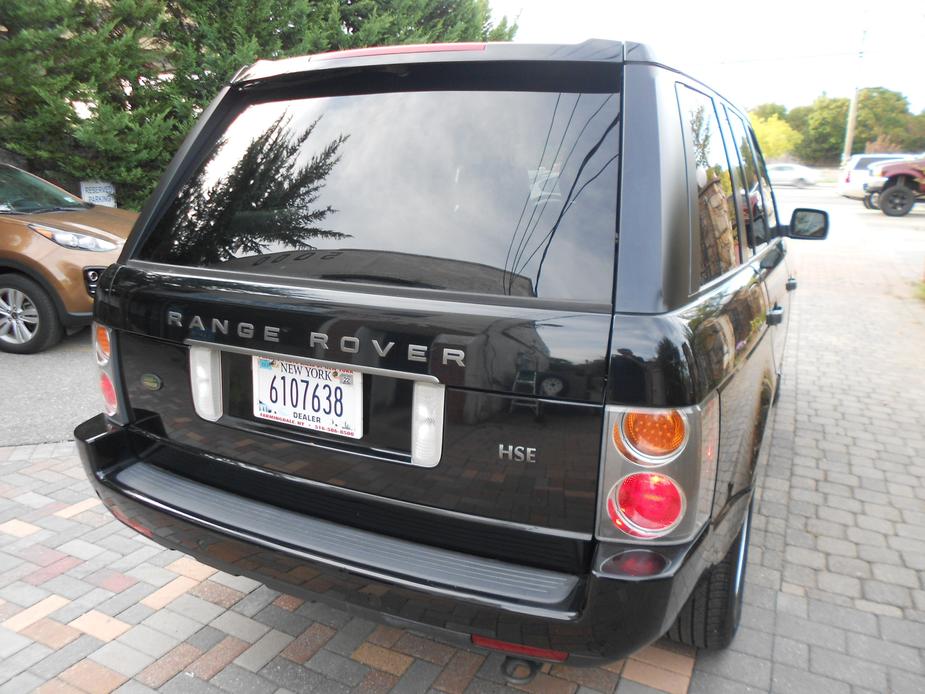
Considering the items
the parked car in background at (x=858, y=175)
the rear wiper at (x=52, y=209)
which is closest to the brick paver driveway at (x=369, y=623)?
the rear wiper at (x=52, y=209)

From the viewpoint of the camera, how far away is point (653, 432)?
4.91 ft

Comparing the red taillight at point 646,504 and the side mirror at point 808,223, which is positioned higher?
the side mirror at point 808,223

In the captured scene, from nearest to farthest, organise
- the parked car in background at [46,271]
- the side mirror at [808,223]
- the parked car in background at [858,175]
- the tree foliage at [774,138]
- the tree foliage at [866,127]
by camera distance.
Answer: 1. the side mirror at [808,223]
2. the parked car in background at [46,271]
3. the parked car in background at [858,175]
4. the tree foliage at [866,127]
5. the tree foliage at [774,138]

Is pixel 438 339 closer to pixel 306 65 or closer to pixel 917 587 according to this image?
pixel 306 65

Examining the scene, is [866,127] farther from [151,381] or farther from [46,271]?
[151,381]

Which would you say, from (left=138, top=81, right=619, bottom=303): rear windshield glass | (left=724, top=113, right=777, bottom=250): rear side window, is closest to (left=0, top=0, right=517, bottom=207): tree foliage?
(left=138, top=81, right=619, bottom=303): rear windshield glass

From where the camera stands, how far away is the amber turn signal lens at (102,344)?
7.27 feet

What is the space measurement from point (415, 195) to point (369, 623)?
1639 millimetres

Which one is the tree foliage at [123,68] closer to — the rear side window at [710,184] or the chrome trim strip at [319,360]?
the chrome trim strip at [319,360]

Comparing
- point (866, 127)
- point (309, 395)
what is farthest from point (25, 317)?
point (866, 127)

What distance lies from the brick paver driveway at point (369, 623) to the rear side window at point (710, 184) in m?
1.40

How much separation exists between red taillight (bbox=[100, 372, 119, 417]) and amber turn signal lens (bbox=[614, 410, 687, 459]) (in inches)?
65.8

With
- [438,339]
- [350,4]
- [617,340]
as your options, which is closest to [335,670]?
[438,339]

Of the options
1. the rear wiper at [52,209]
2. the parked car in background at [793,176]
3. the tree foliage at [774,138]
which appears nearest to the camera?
the rear wiper at [52,209]
